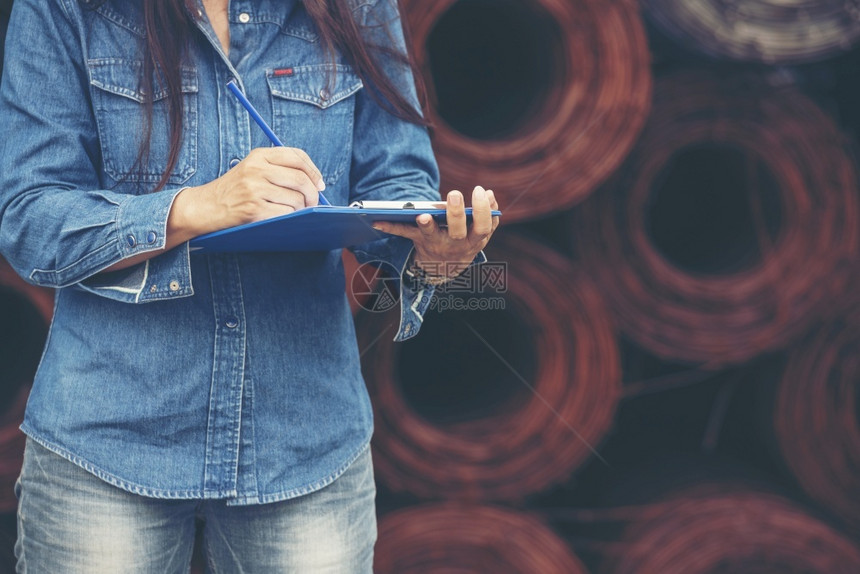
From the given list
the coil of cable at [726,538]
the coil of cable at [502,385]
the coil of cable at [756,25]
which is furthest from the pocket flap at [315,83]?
the coil of cable at [726,538]

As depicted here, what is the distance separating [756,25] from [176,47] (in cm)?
92

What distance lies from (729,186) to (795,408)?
39 cm

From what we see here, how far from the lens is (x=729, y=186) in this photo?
141 cm

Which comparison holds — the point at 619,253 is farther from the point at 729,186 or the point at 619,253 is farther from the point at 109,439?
the point at 109,439

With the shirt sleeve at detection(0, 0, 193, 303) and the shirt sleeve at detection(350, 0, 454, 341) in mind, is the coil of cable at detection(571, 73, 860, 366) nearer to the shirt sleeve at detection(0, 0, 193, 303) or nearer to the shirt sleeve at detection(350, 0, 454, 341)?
the shirt sleeve at detection(350, 0, 454, 341)

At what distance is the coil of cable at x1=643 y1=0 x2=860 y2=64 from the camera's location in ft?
4.43

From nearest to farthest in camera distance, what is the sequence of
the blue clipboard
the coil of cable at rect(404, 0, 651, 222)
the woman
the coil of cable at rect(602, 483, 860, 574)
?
the blue clipboard, the woman, the coil of cable at rect(404, 0, 651, 222), the coil of cable at rect(602, 483, 860, 574)

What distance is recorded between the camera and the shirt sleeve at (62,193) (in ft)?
2.67

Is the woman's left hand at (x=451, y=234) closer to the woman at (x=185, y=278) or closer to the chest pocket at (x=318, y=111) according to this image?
the woman at (x=185, y=278)

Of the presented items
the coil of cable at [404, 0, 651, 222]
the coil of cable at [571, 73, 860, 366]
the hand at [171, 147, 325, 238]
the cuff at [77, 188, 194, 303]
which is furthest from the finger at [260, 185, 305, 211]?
the coil of cable at [571, 73, 860, 366]

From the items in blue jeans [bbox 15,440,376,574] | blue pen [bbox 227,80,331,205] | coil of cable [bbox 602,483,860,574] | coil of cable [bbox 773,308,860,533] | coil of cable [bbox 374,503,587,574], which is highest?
blue pen [bbox 227,80,331,205]

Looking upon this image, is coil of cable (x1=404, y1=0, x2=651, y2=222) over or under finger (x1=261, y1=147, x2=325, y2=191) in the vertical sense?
over

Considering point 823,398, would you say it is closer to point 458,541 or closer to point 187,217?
point 458,541

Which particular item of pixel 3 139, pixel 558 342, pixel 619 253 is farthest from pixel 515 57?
pixel 3 139
